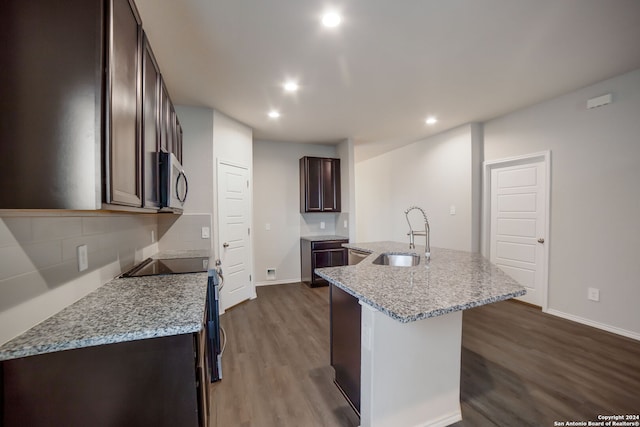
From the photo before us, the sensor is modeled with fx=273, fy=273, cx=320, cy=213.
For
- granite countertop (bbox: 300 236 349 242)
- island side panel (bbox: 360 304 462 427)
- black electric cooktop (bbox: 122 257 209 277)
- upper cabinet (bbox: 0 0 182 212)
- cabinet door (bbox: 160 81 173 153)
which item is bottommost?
island side panel (bbox: 360 304 462 427)

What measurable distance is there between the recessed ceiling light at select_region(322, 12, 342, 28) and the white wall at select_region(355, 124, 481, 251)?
3031 mm

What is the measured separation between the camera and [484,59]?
2.32m

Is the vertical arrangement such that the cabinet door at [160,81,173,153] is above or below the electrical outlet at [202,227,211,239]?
above

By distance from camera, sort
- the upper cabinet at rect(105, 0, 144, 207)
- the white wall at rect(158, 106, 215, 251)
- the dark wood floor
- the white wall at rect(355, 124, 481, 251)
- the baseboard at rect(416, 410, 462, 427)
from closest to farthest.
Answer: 1. the upper cabinet at rect(105, 0, 144, 207)
2. the baseboard at rect(416, 410, 462, 427)
3. the dark wood floor
4. the white wall at rect(158, 106, 215, 251)
5. the white wall at rect(355, 124, 481, 251)

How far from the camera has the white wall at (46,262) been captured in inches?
35.9

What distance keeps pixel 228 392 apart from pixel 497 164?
4.20 metres

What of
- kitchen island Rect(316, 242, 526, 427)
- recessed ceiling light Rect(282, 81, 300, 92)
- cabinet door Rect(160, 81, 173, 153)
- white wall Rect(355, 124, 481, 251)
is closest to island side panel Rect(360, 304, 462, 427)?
kitchen island Rect(316, 242, 526, 427)

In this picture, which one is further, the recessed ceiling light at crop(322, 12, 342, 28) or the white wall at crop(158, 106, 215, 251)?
the white wall at crop(158, 106, 215, 251)

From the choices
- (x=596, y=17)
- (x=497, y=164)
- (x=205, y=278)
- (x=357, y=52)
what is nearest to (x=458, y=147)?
(x=497, y=164)

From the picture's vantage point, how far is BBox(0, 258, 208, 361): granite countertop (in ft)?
2.92

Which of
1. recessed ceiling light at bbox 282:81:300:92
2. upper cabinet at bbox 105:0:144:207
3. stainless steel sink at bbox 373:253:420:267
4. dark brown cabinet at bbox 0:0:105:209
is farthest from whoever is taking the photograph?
recessed ceiling light at bbox 282:81:300:92

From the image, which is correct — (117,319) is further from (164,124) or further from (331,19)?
(331,19)

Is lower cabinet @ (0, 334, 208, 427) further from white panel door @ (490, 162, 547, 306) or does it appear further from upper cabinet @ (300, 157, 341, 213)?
white panel door @ (490, 162, 547, 306)

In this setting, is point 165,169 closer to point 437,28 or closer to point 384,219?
point 437,28
